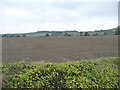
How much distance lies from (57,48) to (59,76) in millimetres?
5079

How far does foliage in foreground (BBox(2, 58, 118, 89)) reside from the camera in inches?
371

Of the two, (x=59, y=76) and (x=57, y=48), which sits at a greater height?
(x=57, y=48)

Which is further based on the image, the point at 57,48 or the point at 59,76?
the point at 57,48

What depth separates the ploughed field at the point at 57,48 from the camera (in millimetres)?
12742

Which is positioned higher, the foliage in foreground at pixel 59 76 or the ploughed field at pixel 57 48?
the ploughed field at pixel 57 48

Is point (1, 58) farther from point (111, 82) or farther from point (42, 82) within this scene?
point (111, 82)

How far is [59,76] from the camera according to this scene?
9828mm

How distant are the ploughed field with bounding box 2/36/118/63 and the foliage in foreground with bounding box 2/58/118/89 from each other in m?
1.53

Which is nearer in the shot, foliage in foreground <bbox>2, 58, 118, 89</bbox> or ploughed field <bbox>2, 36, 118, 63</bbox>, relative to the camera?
foliage in foreground <bbox>2, 58, 118, 89</bbox>

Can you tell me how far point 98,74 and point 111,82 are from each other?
543 mm

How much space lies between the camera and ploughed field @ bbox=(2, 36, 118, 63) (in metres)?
12.7

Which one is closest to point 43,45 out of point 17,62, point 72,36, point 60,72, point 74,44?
point 74,44

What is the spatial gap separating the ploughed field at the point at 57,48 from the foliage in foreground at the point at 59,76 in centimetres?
153

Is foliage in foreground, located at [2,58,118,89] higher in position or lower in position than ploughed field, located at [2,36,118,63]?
lower
